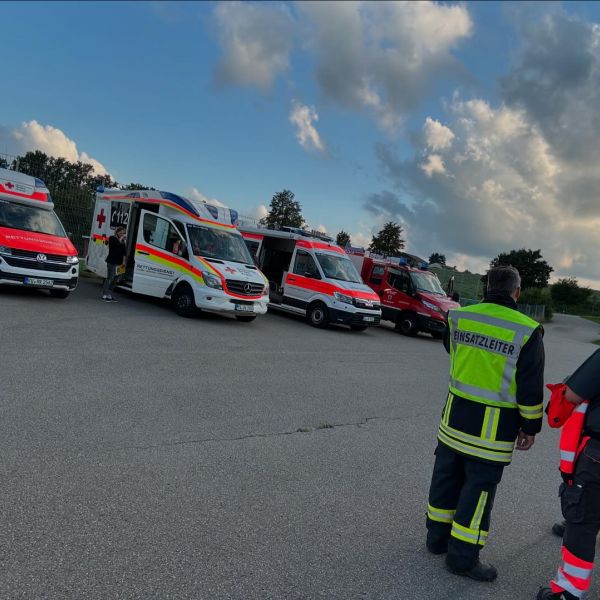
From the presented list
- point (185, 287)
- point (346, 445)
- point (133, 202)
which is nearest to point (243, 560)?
point (346, 445)

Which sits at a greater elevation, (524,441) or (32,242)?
(32,242)

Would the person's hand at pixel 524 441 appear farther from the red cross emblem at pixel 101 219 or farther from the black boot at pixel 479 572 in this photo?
the red cross emblem at pixel 101 219

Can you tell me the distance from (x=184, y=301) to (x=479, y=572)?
963 cm

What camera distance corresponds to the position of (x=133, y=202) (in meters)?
13.8

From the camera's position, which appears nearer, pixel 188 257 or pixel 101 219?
pixel 188 257

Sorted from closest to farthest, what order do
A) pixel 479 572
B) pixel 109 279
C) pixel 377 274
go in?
pixel 479 572 < pixel 109 279 < pixel 377 274

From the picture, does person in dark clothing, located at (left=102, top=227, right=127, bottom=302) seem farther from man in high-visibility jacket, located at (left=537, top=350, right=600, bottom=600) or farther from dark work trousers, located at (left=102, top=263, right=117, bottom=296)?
man in high-visibility jacket, located at (left=537, top=350, right=600, bottom=600)

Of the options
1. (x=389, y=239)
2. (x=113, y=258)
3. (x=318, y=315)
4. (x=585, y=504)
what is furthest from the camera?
(x=389, y=239)

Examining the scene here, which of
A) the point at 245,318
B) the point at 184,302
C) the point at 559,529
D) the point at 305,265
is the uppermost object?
the point at 305,265

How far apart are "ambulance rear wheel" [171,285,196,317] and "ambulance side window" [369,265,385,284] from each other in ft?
25.8

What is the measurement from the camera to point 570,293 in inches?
3765

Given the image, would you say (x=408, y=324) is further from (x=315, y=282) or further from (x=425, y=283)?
(x=315, y=282)

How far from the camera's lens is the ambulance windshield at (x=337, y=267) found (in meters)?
14.9

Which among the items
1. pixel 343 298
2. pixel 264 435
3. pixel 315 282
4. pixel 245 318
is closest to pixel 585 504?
A: pixel 264 435
